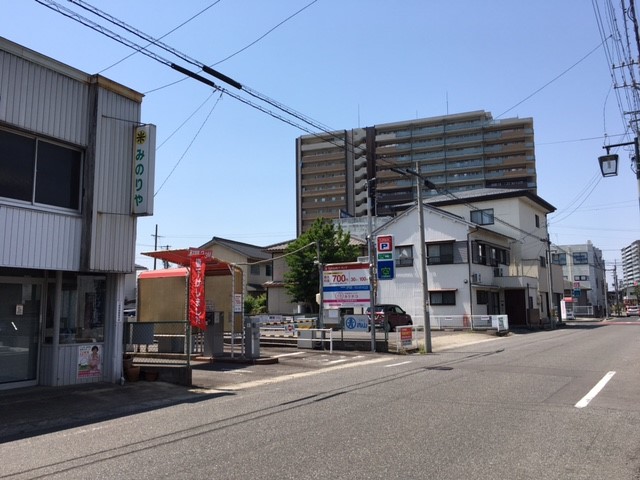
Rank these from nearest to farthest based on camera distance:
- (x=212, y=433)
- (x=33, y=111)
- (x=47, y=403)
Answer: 1. (x=212, y=433)
2. (x=47, y=403)
3. (x=33, y=111)

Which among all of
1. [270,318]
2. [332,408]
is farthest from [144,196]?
[270,318]

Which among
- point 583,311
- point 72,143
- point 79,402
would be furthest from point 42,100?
point 583,311

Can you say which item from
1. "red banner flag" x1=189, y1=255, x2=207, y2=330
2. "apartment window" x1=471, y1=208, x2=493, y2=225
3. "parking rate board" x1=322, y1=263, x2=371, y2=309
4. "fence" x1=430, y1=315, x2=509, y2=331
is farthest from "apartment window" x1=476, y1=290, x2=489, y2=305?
"red banner flag" x1=189, y1=255, x2=207, y2=330

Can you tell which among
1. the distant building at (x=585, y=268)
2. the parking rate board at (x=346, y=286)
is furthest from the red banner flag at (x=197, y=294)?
the distant building at (x=585, y=268)

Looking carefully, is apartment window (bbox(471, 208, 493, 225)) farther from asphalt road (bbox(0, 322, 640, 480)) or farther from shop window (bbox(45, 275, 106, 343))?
shop window (bbox(45, 275, 106, 343))

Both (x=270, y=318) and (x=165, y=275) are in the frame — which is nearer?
(x=165, y=275)

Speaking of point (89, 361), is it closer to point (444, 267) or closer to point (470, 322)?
point (470, 322)

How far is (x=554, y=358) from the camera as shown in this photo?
53.2 ft

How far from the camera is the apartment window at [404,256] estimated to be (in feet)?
132

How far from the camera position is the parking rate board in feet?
68.0

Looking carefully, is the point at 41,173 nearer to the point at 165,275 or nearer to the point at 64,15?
the point at 64,15

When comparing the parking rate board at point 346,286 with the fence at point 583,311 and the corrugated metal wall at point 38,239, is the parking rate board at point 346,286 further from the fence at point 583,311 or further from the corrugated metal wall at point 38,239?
the fence at point 583,311

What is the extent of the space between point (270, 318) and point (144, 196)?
73.9ft

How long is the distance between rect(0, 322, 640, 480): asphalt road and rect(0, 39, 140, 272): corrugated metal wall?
12.6 ft
